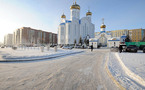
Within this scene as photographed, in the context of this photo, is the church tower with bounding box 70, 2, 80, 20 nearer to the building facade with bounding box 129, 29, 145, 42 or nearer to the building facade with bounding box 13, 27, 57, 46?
the building facade with bounding box 13, 27, 57, 46

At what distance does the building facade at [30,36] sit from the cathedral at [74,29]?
19748 millimetres

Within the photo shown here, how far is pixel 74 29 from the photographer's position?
5419cm

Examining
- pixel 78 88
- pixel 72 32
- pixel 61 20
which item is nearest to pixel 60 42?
pixel 72 32

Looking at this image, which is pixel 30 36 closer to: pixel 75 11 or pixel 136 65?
pixel 75 11

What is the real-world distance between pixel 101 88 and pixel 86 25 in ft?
192

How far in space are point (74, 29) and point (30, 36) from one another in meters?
50.1

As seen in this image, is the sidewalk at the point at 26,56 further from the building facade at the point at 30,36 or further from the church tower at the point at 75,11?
the church tower at the point at 75,11

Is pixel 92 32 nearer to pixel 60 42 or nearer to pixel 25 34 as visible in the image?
pixel 60 42

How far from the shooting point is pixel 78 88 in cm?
271

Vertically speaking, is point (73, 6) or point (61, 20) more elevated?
point (73, 6)

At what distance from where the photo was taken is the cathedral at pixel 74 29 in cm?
5328

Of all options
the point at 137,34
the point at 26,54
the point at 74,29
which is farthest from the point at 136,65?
the point at 137,34

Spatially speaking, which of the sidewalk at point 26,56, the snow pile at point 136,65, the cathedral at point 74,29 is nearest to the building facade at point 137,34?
the cathedral at point 74,29

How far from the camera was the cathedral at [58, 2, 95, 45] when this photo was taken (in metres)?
53.3
